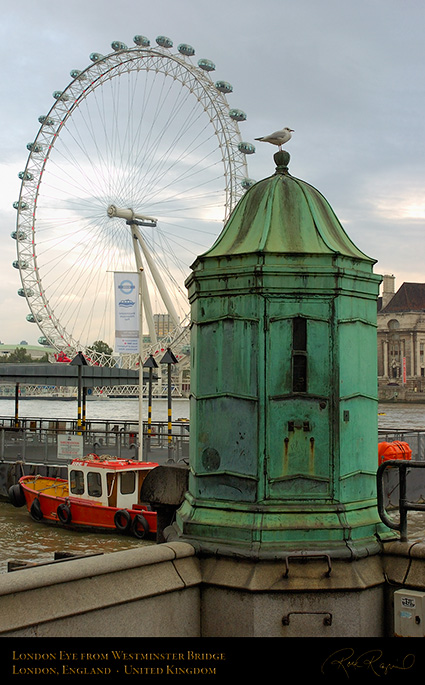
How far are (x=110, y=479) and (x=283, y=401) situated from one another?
58.1ft

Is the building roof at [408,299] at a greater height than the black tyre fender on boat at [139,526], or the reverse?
the building roof at [408,299]

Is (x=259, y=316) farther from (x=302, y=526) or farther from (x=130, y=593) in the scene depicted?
(x=130, y=593)

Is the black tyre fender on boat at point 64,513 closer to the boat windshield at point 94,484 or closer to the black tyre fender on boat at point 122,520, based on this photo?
the boat windshield at point 94,484

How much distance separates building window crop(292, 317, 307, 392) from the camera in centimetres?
436

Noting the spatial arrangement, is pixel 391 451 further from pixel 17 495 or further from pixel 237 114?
pixel 237 114

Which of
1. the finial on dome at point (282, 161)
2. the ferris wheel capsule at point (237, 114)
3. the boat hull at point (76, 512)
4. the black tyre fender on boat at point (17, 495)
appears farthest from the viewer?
the ferris wheel capsule at point (237, 114)

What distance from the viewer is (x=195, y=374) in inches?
A: 184

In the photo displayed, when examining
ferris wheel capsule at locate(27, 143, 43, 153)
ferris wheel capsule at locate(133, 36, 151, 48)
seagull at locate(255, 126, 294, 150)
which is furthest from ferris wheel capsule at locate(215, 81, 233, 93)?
seagull at locate(255, 126, 294, 150)

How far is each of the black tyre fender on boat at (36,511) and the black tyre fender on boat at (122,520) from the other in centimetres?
346

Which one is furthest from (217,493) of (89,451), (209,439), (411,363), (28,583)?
(411,363)

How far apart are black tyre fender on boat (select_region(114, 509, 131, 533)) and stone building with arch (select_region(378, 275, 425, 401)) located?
436 feet

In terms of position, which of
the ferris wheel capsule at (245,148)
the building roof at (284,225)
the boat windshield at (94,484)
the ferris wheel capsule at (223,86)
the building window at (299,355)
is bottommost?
the boat windshield at (94,484)

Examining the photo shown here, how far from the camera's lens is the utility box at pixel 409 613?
3961mm

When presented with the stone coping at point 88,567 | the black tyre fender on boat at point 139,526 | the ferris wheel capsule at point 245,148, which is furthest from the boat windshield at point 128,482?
the ferris wheel capsule at point 245,148
